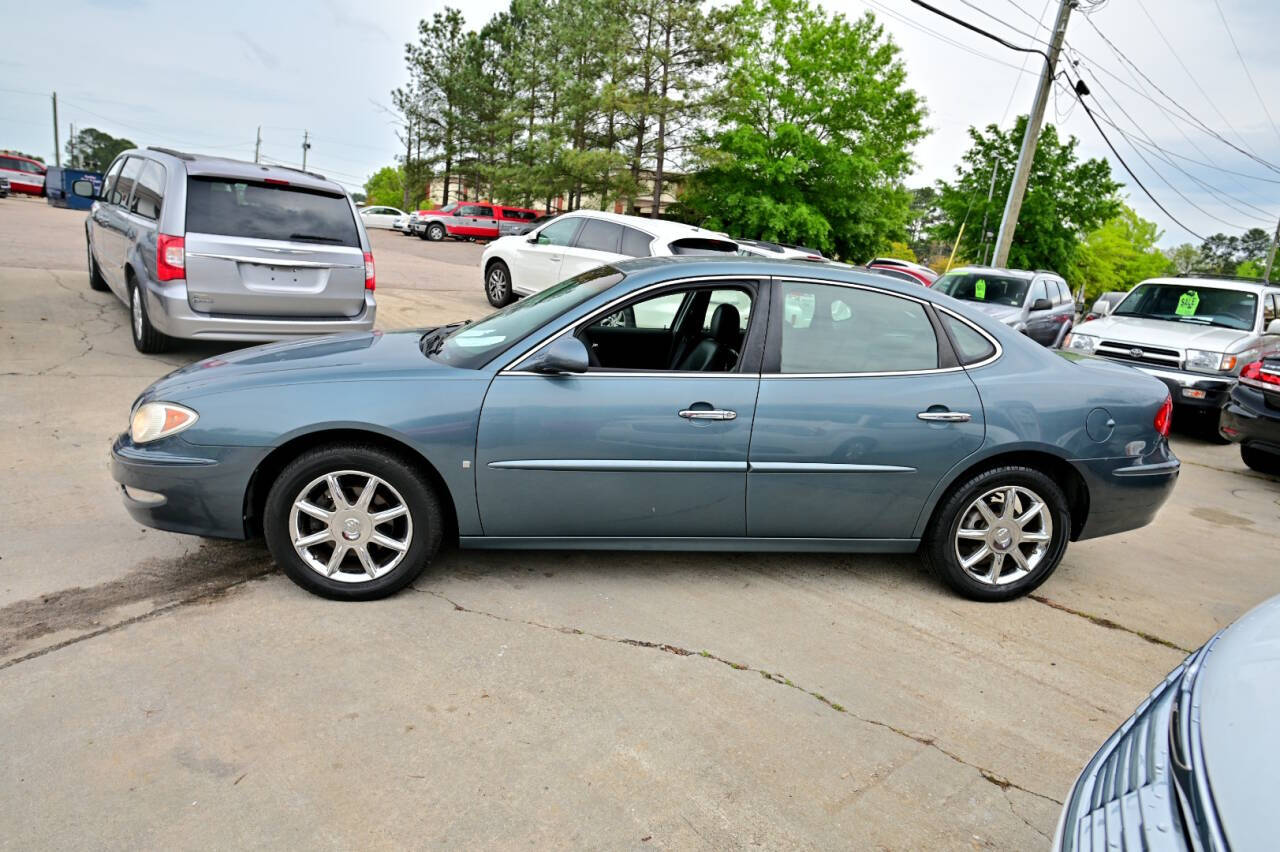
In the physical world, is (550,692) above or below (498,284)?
below

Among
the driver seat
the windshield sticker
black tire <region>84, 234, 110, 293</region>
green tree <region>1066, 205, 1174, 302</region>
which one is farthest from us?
green tree <region>1066, 205, 1174, 302</region>

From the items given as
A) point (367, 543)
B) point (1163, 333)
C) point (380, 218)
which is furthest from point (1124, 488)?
point (380, 218)

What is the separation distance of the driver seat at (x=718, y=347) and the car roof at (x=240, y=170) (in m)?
4.49

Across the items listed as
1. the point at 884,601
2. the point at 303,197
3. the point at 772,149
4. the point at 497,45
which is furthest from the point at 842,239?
the point at 884,601

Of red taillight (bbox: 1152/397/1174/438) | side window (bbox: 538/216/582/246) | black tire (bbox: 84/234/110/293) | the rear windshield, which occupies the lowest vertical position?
black tire (bbox: 84/234/110/293)

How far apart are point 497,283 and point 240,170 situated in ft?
21.6

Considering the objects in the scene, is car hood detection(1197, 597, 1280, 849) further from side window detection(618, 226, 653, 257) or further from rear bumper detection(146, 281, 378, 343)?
side window detection(618, 226, 653, 257)

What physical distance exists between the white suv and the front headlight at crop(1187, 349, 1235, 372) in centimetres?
543

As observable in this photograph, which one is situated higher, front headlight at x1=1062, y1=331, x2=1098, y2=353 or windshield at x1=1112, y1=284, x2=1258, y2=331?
windshield at x1=1112, y1=284, x2=1258, y2=331

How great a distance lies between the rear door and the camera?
6.66m

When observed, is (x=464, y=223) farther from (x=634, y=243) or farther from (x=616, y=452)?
(x=616, y=452)

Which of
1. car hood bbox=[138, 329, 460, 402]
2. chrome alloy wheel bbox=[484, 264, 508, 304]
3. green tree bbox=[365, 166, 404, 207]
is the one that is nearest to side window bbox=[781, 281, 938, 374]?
car hood bbox=[138, 329, 460, 402]

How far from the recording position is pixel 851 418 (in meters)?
3.69

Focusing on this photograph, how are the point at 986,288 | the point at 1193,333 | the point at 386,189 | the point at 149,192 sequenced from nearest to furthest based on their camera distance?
the point at 149,192
the point at 1193,333
the point at 986,288
the point at 386,189
